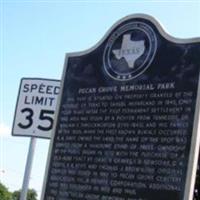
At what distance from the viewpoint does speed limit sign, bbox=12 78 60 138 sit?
8.96 meters

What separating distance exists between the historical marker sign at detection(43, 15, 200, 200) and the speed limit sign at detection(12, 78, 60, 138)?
684 millimetres

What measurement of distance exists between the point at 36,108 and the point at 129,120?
82.6 inches

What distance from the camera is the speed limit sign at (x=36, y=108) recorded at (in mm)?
8961

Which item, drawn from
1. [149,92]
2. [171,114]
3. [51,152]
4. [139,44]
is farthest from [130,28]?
[51,152]

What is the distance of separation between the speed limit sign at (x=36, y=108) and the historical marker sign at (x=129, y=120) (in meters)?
0.68

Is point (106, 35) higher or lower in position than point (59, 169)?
higher

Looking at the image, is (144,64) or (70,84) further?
(70,84)

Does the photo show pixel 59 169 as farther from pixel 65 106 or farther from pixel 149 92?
pixel 149 92

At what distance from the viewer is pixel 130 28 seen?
7.97m

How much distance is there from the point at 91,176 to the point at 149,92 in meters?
1.33

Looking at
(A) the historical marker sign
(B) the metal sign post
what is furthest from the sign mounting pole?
(A) the historical marker sign

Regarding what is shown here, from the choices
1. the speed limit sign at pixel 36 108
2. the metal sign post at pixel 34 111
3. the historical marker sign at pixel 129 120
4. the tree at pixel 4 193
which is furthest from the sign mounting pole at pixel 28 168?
the tree at pixel 4 193

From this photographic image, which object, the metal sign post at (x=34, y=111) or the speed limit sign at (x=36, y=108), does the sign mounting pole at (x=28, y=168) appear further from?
the speed limit sign at (x=36, y=108)

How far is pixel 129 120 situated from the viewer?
7398mm
